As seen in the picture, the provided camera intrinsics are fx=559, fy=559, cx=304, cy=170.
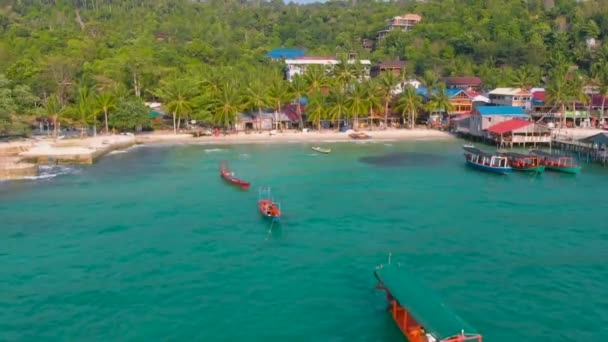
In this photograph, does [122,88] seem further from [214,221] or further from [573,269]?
[573,269]

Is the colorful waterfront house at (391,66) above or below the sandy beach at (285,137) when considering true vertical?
above

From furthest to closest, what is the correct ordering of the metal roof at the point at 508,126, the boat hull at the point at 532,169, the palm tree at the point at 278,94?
the palm tree at the point at 278,94
the metal roof at the point at 508,126
the boat hull at the point at 532,169

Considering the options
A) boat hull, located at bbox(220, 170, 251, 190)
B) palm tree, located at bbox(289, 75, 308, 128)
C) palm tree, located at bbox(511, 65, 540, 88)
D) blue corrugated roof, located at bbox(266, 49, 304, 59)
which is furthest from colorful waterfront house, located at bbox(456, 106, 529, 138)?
blue corrugated roof, located at bbox(266, 49, 304, 59)

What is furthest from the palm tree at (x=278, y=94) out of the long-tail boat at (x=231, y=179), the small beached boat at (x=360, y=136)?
the long-tail boat at (x=231, y=179)

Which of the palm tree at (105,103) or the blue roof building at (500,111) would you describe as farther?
the palm tree at (105,103)

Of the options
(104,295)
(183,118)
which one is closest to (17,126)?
(183,118)

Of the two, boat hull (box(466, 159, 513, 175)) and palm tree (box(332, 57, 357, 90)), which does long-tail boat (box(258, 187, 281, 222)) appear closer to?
boat hull (box(466, 159, 513, 175))

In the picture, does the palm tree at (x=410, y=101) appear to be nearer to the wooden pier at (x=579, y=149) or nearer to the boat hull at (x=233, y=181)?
the wooden pier at (x=579, y=149)
